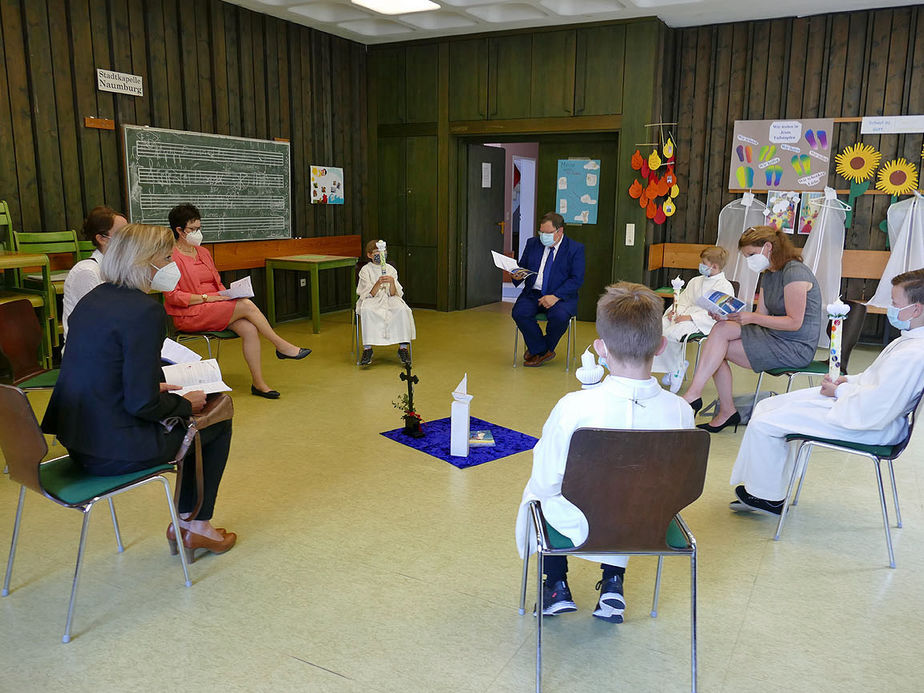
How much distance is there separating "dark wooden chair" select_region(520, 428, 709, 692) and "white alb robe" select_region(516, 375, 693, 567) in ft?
→ 0.29

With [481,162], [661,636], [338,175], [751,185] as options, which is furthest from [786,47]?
[661,636]

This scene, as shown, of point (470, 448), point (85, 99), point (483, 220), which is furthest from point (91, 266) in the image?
point (483, 220)

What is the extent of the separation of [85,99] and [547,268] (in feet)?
12.6

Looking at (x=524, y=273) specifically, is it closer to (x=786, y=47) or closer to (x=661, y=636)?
(x=786, y=47)

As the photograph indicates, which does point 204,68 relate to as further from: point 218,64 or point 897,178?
point 897,178

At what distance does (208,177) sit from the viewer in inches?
269

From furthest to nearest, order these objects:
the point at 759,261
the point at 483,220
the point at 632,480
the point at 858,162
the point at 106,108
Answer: the point at 483,220, the point at 858,162, the point at 106,108, the point at 759,261, the point at 632,480

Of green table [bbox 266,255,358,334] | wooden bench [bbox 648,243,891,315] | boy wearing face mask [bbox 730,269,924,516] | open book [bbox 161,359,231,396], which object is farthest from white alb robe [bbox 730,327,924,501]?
green table [bbox 266,255,358,334]

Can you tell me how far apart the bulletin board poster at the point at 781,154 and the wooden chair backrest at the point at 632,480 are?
5948mm

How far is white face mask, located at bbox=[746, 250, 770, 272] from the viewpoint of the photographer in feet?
13.6

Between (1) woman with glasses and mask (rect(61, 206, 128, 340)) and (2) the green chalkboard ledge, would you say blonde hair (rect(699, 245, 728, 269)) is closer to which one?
(1) woman with glasses and mask (rect(61, 206, 128, 340))

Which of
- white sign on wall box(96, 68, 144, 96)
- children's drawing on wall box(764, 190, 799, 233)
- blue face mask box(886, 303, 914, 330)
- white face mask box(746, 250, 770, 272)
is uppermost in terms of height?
white sign on wall box(96, 68, 144, 96)

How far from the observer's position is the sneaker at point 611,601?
2.38 m

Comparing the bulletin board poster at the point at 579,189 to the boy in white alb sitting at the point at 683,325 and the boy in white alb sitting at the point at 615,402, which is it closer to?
the boy in white alb sitting at the point at 683,325
